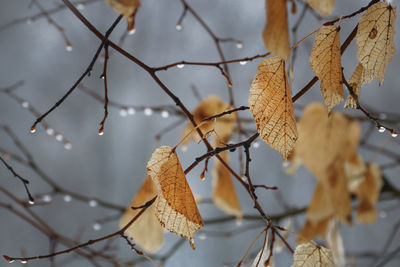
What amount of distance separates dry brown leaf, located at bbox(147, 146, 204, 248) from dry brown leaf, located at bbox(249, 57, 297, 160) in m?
0.04

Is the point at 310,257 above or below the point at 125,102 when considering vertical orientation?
below

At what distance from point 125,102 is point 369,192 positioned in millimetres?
411

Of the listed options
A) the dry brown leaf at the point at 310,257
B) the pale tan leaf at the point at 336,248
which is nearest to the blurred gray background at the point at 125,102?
the pale tan leaf at the point at 336,248

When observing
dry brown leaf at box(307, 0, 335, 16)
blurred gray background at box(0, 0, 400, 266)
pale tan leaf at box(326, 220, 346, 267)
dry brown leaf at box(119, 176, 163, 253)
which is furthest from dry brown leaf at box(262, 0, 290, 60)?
blurred gray background at box(0, 0, 400, 266)

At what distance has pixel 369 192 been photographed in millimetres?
432

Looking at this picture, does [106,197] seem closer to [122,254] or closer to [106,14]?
[122,254]

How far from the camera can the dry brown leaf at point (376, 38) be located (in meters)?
0.17

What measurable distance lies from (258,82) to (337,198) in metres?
0.24

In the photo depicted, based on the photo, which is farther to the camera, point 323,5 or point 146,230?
point 146,230

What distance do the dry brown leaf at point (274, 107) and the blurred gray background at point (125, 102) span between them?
42 centimetres

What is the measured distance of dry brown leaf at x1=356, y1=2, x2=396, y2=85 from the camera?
0.17 m

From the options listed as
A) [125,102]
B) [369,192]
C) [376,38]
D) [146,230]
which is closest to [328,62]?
[376,38]

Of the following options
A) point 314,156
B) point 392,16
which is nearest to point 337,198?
point 314,156

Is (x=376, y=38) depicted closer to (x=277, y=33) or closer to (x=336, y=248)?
(x=277, y=33)
